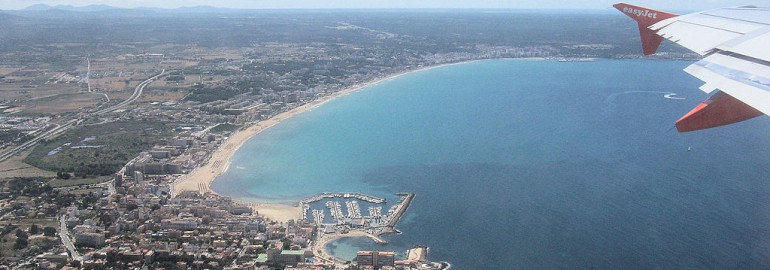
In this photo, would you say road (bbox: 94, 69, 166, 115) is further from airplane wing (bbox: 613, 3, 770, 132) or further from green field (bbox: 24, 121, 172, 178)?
airplane wing (bbox: 613, 3, 770, 132)

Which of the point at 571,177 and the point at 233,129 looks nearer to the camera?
the point at 571,177

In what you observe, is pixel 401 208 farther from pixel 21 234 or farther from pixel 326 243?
pixel 21 234

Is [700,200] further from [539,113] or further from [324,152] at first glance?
[539,113]

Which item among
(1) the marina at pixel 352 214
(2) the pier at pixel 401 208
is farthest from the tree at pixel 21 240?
(2) the pier at pixel 401 208

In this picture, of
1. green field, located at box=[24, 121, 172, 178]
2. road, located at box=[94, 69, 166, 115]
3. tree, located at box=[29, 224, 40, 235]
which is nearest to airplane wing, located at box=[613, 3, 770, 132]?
tree, located at box=[29, 224, 40, 235]

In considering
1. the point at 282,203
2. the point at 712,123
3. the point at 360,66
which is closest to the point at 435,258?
the point at 282,203

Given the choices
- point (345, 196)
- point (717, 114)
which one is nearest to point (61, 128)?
point (345, 196)
